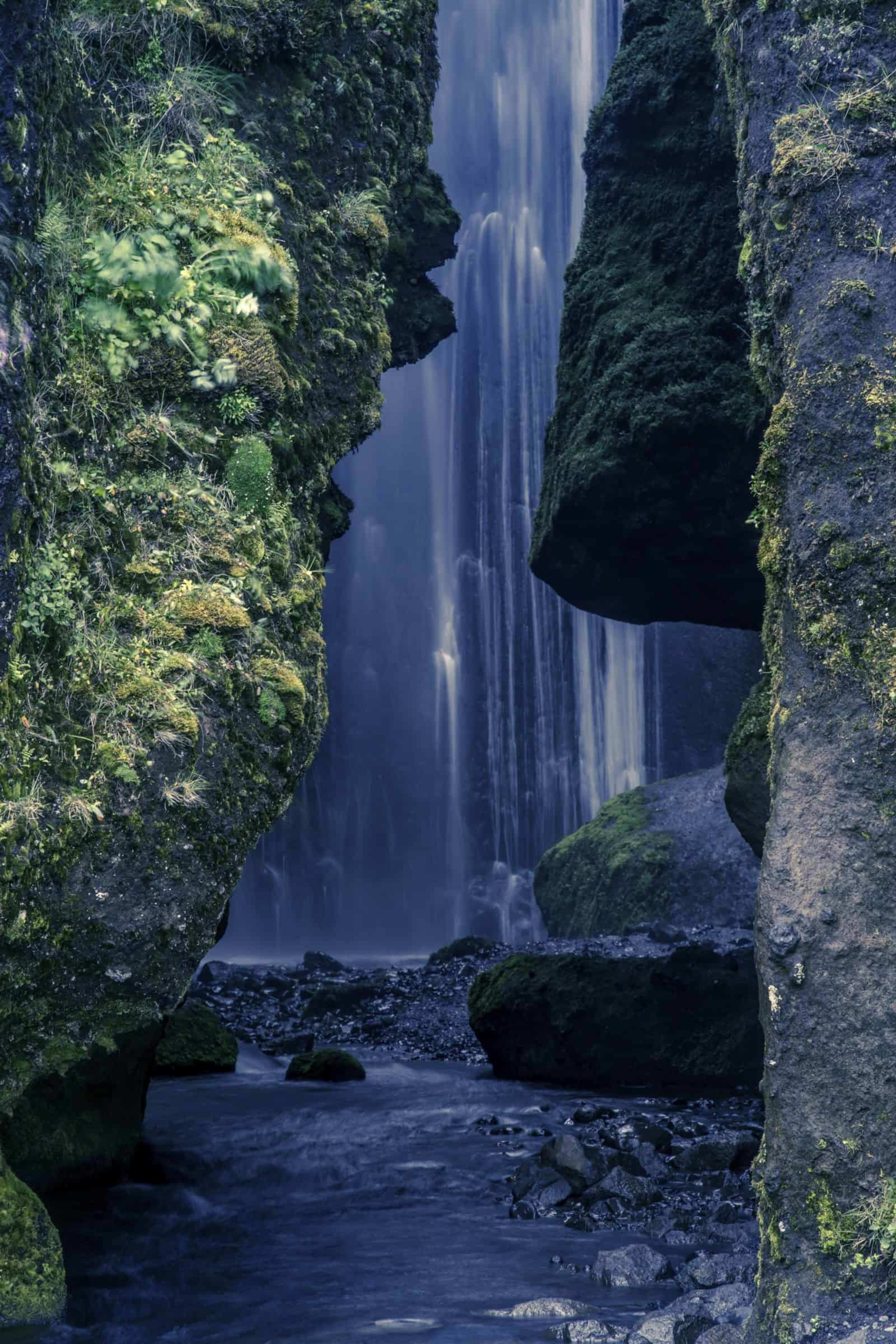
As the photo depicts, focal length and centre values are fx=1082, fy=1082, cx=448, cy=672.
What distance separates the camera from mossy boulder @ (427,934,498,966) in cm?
2256

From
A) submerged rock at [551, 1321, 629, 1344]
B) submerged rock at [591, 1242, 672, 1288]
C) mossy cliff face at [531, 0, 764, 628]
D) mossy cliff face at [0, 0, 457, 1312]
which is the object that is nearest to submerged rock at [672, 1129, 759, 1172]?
submerged rock at [591, 1242, 672, 1288]

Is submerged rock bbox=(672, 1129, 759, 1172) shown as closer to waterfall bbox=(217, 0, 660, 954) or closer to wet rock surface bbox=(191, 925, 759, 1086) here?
wet rock surface bbox=(191, 925, 759, 1086)

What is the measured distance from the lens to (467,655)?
36.6 m

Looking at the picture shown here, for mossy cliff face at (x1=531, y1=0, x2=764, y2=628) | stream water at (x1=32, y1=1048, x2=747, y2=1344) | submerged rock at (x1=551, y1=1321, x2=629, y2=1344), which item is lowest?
stream water at (x1=32, y1=1048, x2=747, y2=1344)

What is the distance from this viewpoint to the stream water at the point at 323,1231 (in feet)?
19.1

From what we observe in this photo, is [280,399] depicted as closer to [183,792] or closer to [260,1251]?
[183,792]

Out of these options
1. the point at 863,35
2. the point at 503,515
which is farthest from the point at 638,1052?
the point at 503,515

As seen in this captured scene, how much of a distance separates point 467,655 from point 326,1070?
79.5ft

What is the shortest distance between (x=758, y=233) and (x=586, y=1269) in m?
6.01

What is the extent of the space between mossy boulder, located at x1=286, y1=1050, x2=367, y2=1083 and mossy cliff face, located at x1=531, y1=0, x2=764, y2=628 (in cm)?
654

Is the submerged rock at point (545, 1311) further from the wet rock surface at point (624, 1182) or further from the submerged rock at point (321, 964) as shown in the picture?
the submerged rock at point (321, 964)

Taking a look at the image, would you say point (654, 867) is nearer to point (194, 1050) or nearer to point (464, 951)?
point (464, 951)

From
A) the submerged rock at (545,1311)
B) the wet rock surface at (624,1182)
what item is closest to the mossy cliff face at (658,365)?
the wet rock surface at (624,1182)

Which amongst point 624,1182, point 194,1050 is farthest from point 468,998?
point 624,1182
